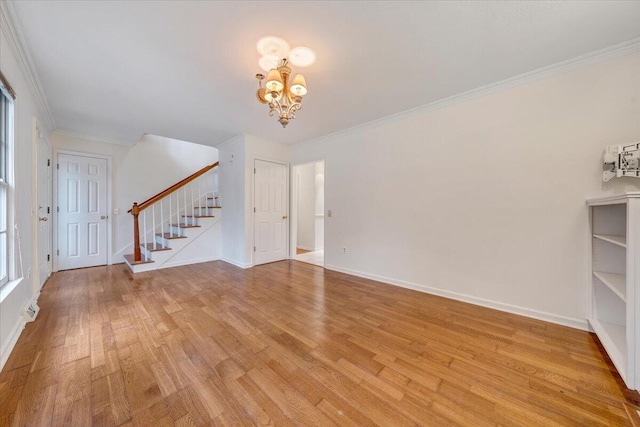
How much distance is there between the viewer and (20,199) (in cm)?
215

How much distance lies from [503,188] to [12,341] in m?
4.58

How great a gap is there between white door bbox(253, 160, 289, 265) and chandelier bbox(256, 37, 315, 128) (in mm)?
2421

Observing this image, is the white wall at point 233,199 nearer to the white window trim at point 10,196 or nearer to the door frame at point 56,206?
the door frame at point 56,206

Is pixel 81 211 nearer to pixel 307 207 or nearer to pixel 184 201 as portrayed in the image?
pixel 184 201

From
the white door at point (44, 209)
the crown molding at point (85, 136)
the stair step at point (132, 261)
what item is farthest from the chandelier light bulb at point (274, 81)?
the crown molding at point (85, 136)

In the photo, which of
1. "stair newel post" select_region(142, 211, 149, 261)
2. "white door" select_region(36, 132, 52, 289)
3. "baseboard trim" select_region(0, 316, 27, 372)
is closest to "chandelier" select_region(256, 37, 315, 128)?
"baseboard trim" select_region(0, 316, 27, 372)

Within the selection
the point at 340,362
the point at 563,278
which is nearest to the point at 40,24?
the point at 340,362

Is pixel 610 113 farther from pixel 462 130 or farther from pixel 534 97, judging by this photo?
pixel 462 130

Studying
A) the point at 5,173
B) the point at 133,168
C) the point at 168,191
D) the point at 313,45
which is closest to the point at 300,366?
the point at 313,45

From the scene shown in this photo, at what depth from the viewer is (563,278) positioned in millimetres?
2201

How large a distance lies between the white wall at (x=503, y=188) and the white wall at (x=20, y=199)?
3.64 m

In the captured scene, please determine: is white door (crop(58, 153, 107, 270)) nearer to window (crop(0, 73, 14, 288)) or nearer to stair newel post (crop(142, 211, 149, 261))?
stair newel post (crop(142, 211, 149, 261))

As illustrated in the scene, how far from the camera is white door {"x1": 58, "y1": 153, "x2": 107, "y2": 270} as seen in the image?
404 cm

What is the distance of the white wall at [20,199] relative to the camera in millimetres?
1737
